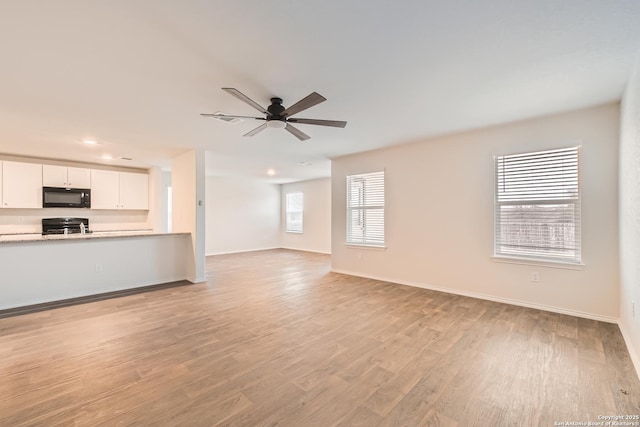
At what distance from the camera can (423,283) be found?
184 inches

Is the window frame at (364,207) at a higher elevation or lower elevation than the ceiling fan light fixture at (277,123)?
lower

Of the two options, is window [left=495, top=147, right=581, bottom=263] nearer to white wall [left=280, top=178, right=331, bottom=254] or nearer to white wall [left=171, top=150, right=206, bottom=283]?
white wall [left=171, top=150, right=206, bottom=283]

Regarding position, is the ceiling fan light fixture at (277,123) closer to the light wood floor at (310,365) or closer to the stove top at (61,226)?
the light wood floor at (310,365)

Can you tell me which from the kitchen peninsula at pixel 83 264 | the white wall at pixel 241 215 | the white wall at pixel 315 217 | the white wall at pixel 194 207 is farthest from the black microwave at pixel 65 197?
the white wall at pixel 315 217

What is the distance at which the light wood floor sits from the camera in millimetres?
1744

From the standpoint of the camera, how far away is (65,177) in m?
5.78

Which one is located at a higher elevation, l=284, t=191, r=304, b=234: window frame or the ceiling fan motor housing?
the ceiling fan motor housing

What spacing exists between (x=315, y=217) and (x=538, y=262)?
646 cm

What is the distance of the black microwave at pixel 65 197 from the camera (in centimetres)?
550

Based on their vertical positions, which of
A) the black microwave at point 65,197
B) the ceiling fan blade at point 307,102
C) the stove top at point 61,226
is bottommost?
the stove top at point 61,226

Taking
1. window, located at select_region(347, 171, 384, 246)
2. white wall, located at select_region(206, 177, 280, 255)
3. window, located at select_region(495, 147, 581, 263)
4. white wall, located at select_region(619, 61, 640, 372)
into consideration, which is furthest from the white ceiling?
white wall, located at select_region(206, 177, 280, 255)

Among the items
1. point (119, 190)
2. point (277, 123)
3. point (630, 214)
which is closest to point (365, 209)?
point (277, 123)

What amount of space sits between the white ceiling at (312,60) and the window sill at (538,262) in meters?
1.88

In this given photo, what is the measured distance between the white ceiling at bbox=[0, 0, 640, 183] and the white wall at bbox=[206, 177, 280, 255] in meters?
4.90
